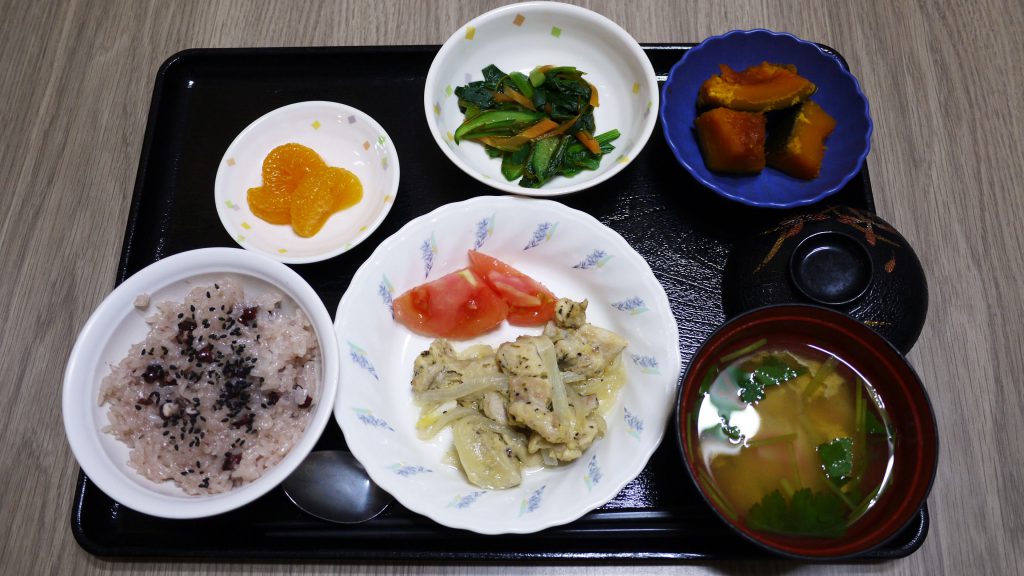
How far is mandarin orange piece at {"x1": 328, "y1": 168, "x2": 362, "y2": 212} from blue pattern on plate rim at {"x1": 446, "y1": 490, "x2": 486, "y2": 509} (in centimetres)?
118

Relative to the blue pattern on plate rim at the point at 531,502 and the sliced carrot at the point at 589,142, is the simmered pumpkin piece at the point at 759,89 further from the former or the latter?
the blue pattern on plate rim at the point at 531,502

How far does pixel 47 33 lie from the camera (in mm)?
2963

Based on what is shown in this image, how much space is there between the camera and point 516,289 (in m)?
2.22

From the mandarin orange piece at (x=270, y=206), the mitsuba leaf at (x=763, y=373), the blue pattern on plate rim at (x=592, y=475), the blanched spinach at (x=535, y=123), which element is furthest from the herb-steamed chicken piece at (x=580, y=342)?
the mandarin orange piece at (x=270, y=206)

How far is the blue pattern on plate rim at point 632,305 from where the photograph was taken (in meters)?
2.12

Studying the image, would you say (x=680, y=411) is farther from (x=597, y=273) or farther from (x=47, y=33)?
(x=47, y=33)

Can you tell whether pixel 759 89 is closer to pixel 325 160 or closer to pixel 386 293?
pixel 386 293

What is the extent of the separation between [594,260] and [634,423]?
57cm

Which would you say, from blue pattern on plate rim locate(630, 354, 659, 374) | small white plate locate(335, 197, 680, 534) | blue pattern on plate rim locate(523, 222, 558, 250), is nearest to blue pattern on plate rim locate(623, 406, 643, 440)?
small white plate locate(335, 197, 680, 534)

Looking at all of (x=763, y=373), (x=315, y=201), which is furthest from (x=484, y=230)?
(x=763, y=373)

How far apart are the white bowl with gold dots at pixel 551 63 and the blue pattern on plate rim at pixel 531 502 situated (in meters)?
1.04

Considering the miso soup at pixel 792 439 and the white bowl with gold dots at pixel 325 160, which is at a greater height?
the white bowl with gold dots at pixel 325 160

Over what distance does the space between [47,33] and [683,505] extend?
344 cm

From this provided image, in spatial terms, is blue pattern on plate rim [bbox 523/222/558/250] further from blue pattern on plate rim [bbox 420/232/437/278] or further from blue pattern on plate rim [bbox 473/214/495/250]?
blue pattern on plate rim [bbox 420/232/437/278]
